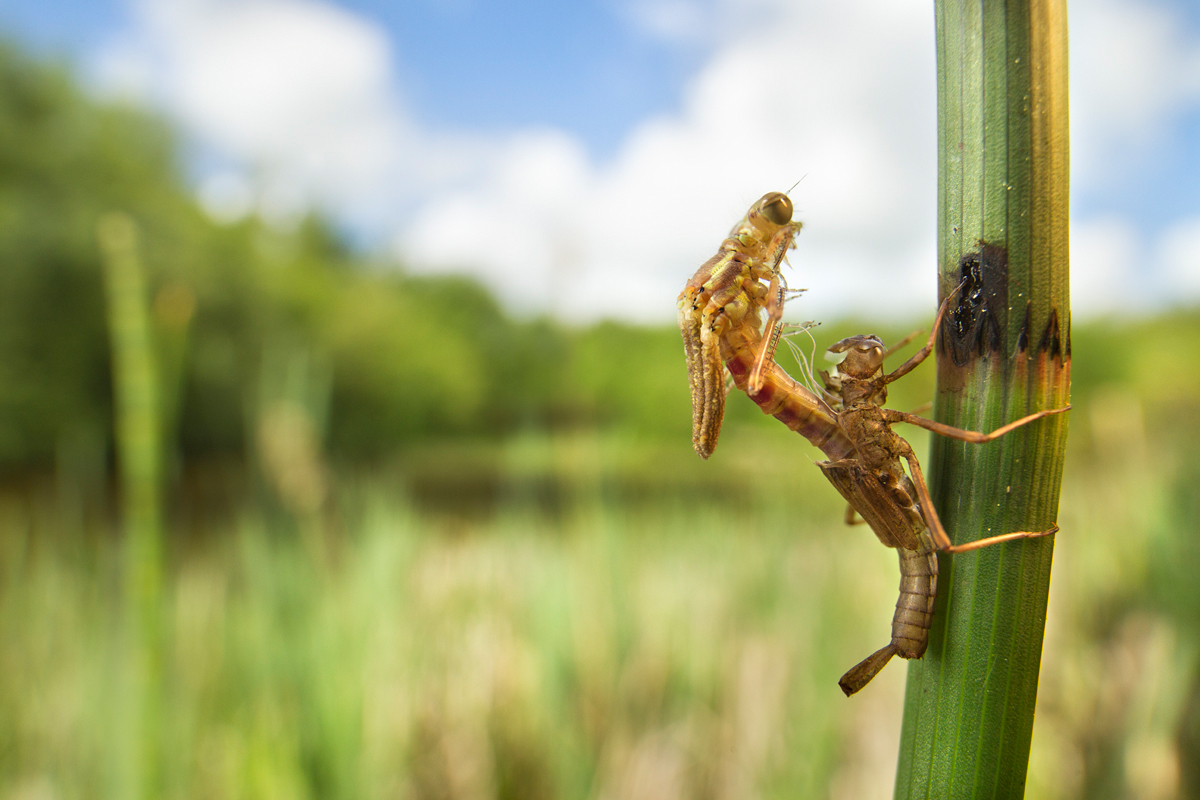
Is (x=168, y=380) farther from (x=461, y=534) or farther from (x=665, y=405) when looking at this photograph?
(x=665, y=405)

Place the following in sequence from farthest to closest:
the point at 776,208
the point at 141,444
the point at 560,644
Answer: the point at 560,644 < the point at 141,444 < the point at 776,208

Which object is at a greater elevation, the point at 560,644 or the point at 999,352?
the point at 999,352

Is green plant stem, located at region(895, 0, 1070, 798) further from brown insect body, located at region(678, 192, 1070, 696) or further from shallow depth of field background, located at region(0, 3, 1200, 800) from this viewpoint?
shallow depth of field background, located at region(0, 3, 1200, 800)

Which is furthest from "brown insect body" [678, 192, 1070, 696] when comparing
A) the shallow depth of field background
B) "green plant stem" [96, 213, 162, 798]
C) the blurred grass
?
the blurred grass

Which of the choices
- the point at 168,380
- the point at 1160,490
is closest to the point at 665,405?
the point at 1160,490

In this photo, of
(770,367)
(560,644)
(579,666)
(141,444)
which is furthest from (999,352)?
(579,666)

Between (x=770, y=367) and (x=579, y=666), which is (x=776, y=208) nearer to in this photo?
(x=770, y=367)

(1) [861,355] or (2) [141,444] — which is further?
(2) [141,444]
